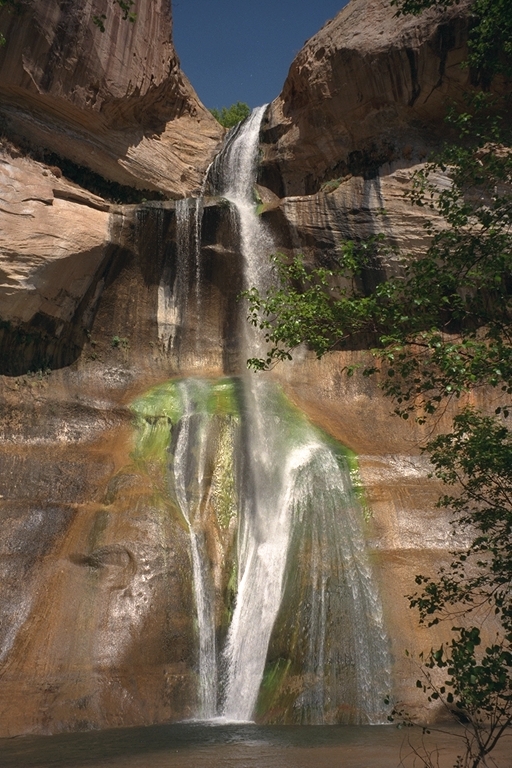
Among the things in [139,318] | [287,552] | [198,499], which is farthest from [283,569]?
[139,318]

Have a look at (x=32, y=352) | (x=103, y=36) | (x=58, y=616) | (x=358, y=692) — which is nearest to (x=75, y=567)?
(x=58, y=616)

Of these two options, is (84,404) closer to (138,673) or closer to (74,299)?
(74,299)

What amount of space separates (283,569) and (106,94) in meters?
13.5

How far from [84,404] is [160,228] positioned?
5.57 meters

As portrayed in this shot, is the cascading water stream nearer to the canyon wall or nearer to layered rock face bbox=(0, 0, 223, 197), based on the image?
the canyon wall

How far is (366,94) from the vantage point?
20.4 metres

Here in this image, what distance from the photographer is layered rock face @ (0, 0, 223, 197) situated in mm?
18328


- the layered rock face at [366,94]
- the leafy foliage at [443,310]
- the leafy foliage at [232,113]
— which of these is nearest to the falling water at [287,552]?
the leafy foliage at [443,310]

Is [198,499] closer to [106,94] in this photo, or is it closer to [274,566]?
[274,566]

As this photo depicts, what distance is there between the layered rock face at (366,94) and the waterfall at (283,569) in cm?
725

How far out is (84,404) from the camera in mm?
17547

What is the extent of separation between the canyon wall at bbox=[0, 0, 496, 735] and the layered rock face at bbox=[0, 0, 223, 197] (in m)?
0.06

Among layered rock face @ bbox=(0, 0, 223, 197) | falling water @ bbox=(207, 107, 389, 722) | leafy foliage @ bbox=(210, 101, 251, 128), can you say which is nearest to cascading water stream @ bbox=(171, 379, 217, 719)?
falling water @ bbox=(207, 107, 389, 722)

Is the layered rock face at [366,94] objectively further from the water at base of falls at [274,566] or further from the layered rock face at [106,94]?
the water at base of falls at [274,566]
